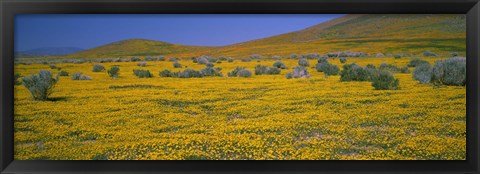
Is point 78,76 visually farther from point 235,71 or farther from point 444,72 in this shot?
point 444,72

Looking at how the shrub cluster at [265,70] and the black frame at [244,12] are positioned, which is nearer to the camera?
the black frame at [244,12]

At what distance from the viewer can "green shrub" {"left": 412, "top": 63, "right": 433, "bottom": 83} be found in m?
6.77

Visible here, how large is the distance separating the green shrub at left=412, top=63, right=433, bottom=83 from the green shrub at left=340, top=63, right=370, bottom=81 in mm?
716

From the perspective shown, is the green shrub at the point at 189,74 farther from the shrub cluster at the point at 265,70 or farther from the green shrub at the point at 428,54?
the green shrub at the point at 428,54

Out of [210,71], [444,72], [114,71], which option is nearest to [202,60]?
[210,71]

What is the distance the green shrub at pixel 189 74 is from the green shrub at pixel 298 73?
133 cm

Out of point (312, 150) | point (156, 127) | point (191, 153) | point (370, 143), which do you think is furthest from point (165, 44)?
point (370, 143)

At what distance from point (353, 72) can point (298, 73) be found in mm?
827

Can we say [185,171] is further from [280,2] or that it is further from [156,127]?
[280,2]

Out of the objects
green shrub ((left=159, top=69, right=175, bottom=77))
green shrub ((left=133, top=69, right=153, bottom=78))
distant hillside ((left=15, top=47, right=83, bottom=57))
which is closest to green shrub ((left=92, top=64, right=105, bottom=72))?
distant hillside ((left=15, top=47, right=83, bottom=57))

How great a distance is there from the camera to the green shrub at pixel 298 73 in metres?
6.81

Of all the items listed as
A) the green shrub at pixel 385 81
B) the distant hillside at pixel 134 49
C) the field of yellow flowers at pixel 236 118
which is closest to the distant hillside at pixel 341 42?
the distant hillside at pixel 134 49

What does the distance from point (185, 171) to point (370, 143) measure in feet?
8.36

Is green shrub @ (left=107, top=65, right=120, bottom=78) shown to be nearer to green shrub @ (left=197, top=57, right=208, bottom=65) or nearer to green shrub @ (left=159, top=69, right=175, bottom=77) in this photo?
green shrub @ (left=159, top=69, right=175, bottom=77)
